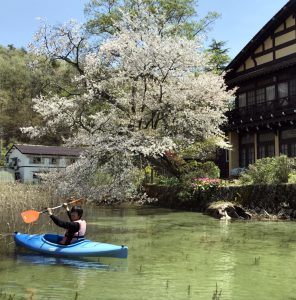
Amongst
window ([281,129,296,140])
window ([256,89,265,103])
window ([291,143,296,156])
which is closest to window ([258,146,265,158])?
window ([281,129,296,140])

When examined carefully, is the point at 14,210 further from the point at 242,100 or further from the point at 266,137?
the point at 242,100

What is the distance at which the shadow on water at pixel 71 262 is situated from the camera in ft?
31.4

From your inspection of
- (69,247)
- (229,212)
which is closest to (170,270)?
(69,247)

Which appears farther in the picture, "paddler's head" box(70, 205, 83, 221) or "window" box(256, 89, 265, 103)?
"window" box(256, 89, 265, 103)

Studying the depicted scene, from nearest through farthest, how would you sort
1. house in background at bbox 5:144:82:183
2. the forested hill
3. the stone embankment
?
1. the stone embankment
2. house in background at bbox 5:144:82:183
3. the forested hill

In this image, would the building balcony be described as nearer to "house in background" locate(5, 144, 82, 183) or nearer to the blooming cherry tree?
the blooming cherry tree

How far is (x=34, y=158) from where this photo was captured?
52562 millimetres

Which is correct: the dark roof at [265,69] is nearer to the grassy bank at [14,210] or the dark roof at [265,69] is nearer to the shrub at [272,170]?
the shrub at [272,170]

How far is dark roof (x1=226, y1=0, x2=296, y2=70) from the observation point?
86.3 ft

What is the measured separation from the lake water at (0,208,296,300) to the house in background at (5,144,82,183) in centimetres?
3844

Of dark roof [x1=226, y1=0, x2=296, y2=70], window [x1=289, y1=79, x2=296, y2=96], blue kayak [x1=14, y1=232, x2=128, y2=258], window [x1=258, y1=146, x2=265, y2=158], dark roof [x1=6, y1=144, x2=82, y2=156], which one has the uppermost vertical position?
dark roof [x1=226, y1=0, x2=296, y2=70]

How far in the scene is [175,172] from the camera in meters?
25.2

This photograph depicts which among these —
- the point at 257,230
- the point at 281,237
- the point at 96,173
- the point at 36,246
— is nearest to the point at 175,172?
the point at 96,173

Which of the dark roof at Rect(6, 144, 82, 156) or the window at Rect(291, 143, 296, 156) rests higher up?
the dark roof at Rect(6, 144, 82, 156)
